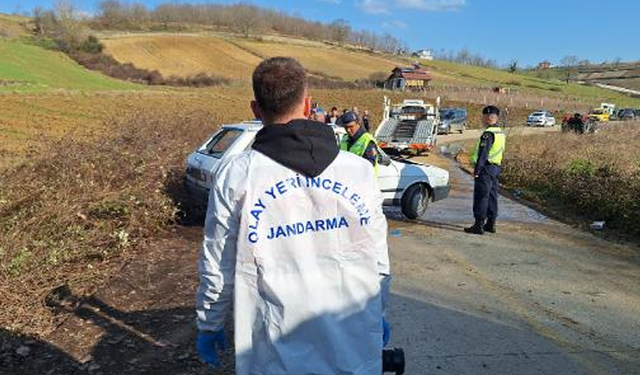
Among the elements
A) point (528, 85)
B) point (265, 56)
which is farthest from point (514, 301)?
point (528, 85)

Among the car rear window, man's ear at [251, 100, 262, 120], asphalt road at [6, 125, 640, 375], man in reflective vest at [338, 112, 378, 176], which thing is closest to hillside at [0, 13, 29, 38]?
the car rear window

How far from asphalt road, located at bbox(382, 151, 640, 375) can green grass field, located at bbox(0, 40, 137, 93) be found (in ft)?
118

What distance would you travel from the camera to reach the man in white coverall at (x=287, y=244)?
6.56 ft

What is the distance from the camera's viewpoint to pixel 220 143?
8625 mm

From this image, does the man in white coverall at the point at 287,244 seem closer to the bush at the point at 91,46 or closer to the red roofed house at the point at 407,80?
the red roofed house at the point at 407,80

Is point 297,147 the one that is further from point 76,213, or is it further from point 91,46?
point 91,46

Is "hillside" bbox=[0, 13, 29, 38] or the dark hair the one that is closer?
the dark hair

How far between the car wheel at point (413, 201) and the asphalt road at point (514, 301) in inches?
24.4

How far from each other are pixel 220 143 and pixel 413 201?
11.5ft

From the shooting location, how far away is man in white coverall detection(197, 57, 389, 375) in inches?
78.7

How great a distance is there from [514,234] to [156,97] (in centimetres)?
3725

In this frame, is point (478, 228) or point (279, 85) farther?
point (478, 228)

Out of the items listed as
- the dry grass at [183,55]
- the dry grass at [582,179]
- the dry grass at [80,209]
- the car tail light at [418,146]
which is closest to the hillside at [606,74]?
the dry grass at [183,55]

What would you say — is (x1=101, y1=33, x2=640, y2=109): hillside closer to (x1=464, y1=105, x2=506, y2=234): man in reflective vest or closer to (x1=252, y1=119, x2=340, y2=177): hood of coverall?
(x1=464, y1=105, x2=506, y2=234): man in reflective vest
